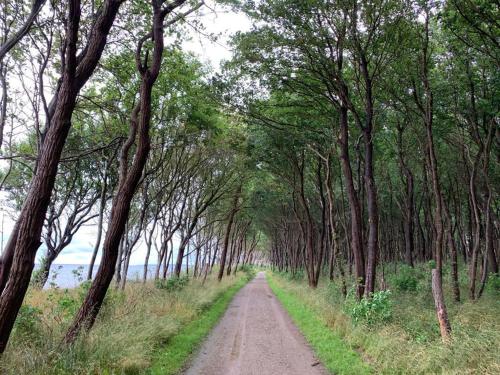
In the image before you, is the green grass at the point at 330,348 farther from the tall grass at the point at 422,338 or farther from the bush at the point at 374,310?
the bush at the point at 374,310

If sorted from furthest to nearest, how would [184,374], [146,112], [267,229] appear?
[267,229] < [146,112] < [184,374]

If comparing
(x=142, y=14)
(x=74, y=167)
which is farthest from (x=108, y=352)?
(x=74, y=167)

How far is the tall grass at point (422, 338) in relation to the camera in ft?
19.8

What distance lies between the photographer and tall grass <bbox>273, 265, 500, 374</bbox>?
6.04m

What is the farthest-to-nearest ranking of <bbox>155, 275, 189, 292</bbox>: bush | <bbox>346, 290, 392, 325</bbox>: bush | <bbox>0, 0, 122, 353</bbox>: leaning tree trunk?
<bbox>155, 275, 189, 292</bbox>: bush → <bbox>346, 290, 392, 325</bbox>: bush → <bbox>0, 0, 122, 353</bbox>: leaning tree trunk

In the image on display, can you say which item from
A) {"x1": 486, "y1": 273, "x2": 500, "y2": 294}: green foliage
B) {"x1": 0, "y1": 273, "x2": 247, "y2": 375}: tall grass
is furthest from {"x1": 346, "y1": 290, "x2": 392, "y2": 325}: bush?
{"x1": 486, "y1": 273, "x2": 500, "y2": 294}: green foliage

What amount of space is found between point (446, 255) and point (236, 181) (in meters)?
23.1

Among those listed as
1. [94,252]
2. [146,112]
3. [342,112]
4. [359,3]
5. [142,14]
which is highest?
[359,3]

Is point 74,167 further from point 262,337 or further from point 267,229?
point 267,229

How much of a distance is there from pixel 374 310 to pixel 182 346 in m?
5.22

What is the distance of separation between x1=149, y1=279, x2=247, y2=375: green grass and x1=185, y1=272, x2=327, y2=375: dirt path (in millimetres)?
250

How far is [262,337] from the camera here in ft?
36.8

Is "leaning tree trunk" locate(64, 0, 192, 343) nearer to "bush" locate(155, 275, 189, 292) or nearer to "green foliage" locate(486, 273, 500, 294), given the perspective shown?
"bush" locate(155, 275, 189, 292)

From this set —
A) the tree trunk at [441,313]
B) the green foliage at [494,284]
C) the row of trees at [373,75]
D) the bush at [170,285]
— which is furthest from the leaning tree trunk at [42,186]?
the green foliage at [494,284]
